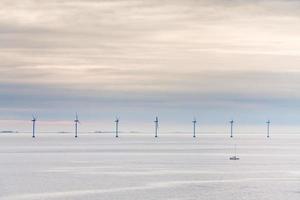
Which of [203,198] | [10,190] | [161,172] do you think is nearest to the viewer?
[203,198]

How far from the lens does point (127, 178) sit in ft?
469

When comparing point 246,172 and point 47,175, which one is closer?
point 47,175

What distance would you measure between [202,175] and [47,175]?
29.3m

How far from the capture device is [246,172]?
162125mm

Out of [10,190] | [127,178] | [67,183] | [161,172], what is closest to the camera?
[10,190]

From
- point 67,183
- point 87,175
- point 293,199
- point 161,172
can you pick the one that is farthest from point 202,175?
point 293,199

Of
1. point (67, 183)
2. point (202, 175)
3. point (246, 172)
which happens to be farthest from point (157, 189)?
point (246, 172)

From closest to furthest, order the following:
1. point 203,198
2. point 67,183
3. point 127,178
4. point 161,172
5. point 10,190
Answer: point 203,198 < point 10,190 < point 67,183 < point 127,178 < point 161,172

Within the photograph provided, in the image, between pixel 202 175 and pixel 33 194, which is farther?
pixel 202 175

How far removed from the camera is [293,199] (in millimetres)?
109062

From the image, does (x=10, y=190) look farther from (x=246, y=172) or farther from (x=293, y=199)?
(x=246, y=172)

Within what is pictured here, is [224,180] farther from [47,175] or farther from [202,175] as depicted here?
[47,175]

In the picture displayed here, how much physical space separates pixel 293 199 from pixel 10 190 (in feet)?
135

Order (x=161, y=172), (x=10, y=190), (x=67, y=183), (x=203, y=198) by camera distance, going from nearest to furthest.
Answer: (x=203, y=198)
(x=10, y=190)
(x=67, y=183)
(x=161, y=172)
